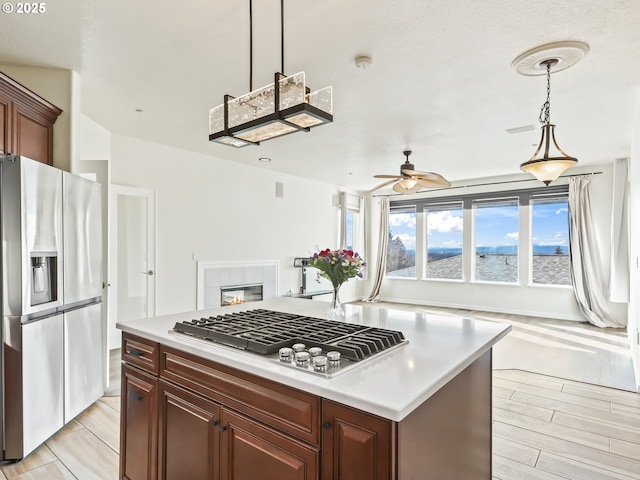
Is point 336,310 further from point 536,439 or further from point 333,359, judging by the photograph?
point 536,439

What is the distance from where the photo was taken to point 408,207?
8.59 metres

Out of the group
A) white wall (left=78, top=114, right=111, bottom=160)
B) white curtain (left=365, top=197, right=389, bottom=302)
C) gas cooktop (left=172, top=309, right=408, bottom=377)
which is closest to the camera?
gas cooktop (left=172, top=309, right=408, bottom=377)

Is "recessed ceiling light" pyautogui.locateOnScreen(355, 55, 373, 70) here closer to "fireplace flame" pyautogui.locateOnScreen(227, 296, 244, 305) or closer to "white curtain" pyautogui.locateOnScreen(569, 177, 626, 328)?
"fireplace flame" pyautogui.locateOnScreen(227, 296, 244, 305)

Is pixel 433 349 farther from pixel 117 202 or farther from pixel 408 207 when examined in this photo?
pixel 408 207

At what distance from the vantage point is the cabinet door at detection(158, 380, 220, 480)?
152 cm

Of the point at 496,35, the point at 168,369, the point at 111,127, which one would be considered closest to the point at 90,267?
the point at 168,369

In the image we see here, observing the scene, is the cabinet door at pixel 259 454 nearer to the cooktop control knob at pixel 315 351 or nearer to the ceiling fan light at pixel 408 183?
the cooktop control knob at pixel 315 351

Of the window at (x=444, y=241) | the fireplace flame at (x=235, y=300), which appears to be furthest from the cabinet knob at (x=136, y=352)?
the window at (x=444, y=241)

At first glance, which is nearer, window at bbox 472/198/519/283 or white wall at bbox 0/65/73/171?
white wall at bbox 0/65/73/171

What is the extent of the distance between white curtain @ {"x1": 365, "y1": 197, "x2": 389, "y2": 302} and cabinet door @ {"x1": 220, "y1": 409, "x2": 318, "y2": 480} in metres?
7.47

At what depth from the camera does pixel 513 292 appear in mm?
7180

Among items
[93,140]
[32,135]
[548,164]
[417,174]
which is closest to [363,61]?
[548,164]

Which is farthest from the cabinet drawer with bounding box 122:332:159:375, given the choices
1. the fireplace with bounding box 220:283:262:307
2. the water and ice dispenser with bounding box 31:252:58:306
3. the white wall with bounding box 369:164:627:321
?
the white wall with bounding box 369:164:627:321

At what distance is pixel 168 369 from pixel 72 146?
2186 mm
